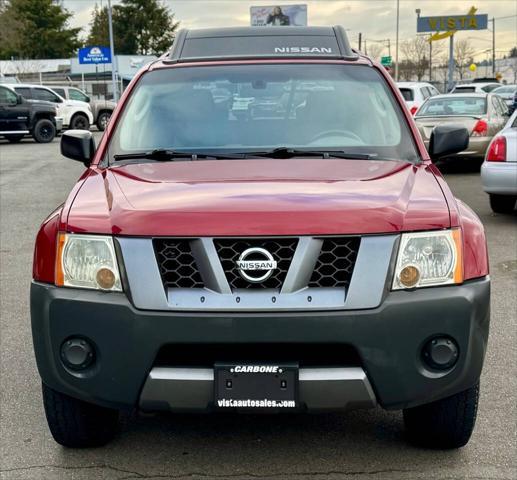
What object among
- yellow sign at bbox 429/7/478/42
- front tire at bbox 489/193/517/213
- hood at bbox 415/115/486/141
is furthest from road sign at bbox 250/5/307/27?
front tire at bbox 489/193/517/213

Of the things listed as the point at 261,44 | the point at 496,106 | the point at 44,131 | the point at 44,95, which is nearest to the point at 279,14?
the point at 44,95

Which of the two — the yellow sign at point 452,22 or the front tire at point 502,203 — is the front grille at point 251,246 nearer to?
the front tire at point 502,203

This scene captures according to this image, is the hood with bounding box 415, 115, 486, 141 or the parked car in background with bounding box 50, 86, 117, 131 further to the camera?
the parked car in background with bounding box 50, 86, 117, 131

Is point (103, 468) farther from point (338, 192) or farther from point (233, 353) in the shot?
point (338, 192)

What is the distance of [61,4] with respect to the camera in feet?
297

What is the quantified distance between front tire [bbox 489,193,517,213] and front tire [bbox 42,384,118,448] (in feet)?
25.1

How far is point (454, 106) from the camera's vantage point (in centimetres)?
1602

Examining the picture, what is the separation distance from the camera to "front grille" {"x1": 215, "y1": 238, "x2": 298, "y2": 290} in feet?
10.6

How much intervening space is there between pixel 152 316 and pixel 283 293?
1.60 feet

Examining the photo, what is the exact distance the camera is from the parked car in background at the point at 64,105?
28.4 m

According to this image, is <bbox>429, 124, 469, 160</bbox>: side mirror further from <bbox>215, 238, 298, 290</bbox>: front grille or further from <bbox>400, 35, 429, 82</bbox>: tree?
<bbox>400, 35, 429, 82</bbox>: tree

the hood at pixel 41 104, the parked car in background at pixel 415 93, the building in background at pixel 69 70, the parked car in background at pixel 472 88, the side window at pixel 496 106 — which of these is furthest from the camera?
the building in background at pixel 69 70

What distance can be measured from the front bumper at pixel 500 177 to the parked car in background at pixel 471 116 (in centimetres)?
450

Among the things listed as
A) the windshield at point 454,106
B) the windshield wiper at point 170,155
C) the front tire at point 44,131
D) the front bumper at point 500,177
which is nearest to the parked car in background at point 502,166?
the front bumper at point 500,177
